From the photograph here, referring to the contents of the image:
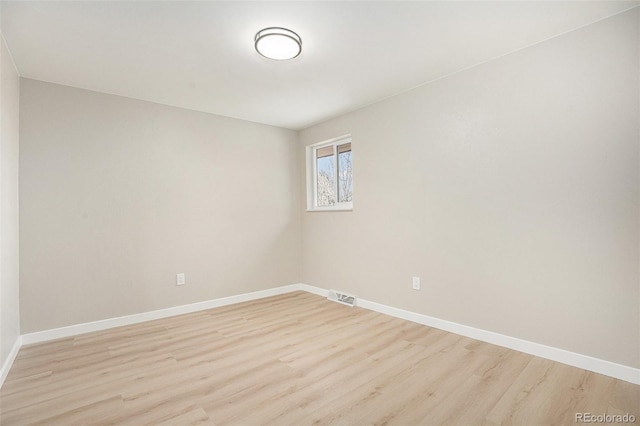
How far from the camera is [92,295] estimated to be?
3.00 metres

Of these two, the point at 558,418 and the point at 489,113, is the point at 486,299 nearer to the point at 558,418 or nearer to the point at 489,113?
the point at 558,418

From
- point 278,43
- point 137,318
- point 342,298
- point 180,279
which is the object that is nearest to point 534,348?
point 342,298

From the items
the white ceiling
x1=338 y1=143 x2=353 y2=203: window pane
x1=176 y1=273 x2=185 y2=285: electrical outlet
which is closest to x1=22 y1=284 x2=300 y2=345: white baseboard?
x1=176 y1=273 x2=185 y2=285: electrical outlet

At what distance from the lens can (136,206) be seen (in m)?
3.26

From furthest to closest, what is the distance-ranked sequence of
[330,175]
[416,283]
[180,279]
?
[330,175] < [180,279] < [416,283]

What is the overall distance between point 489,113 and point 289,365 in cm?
257

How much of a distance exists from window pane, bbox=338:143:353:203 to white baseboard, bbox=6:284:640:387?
133cm

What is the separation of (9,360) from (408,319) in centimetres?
331

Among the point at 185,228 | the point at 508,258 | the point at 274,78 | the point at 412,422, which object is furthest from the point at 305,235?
the point at 412,422

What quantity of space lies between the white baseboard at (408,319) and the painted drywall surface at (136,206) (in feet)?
0.26

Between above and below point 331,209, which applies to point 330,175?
above

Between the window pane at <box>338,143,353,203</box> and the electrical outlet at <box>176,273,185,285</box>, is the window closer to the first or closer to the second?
the window pane at <box>338,143,353,203</box>

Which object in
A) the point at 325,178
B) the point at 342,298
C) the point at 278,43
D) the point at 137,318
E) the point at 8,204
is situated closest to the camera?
the point at 278,43

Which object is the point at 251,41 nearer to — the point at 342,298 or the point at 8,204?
the point at 8,204
